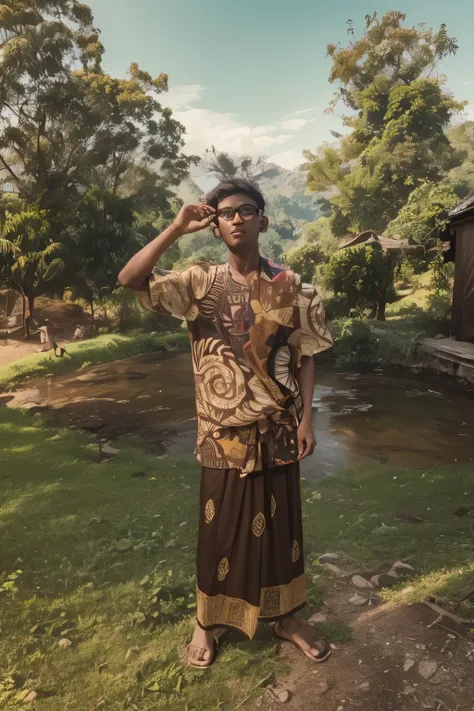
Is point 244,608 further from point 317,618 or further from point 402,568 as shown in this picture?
point 402,568

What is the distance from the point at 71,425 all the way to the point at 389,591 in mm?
5721

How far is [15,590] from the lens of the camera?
118 inches

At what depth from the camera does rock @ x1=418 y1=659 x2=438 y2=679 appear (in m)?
2.19

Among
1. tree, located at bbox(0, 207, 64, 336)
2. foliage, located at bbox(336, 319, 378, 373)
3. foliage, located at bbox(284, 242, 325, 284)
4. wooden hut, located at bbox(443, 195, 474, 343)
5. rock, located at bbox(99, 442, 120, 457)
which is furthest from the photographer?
foliage, located at bbox(284, 242, 325, 284)

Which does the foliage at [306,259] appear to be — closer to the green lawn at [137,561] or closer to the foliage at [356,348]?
the foliage at [356,348]

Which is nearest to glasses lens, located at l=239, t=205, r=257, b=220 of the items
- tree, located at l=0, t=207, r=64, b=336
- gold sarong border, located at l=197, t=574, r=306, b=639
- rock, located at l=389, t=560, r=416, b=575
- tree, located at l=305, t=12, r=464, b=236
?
gold sarong border, located at l=197, t=574, r=306, b=639

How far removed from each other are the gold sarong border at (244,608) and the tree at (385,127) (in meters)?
21.3

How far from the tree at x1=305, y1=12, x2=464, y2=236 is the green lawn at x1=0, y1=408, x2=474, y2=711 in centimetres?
1937

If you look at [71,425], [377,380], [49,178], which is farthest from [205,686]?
[49,178]

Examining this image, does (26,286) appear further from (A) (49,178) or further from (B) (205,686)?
(B) (205,686)

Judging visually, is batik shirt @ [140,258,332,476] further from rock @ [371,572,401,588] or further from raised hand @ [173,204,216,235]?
rock @ [371,572,401,588]

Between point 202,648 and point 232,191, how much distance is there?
7.23 feet

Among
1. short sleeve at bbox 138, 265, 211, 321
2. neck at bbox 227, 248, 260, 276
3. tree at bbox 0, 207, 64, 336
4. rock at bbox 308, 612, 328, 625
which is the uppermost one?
tree at bbox 0, 207, 64, 336

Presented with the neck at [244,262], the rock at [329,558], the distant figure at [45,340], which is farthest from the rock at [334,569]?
the distant figure at [45,340]
